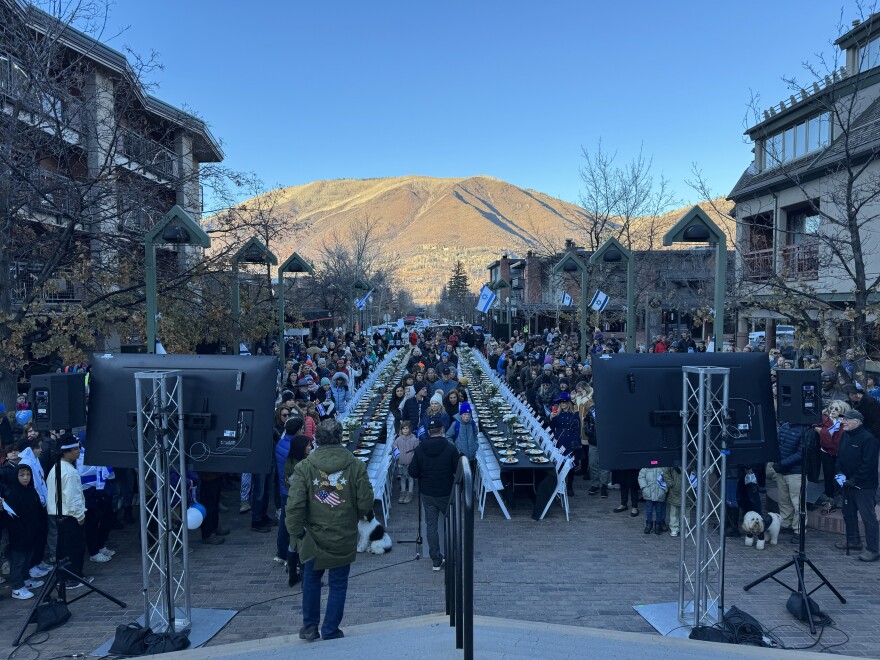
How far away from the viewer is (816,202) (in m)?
18.8

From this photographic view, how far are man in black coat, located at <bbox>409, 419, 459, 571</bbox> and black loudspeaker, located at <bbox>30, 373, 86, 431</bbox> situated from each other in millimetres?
3303

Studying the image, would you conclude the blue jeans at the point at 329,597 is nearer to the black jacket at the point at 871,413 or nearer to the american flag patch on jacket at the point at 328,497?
the american flag patch on jacket at the point at 328,497

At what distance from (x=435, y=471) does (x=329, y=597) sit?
6.95 feet

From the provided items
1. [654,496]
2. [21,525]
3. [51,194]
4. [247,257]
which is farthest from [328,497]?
[51,194]

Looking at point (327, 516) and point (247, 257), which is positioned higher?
point (247, 257)

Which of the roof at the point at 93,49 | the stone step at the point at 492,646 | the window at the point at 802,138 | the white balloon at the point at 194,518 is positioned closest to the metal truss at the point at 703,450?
the stone step at the point at 492,646

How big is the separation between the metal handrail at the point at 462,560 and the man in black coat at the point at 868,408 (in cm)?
651

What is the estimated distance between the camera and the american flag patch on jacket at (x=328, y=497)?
4.82 m

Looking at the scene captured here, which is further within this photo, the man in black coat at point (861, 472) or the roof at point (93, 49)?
the roof at point (93, 49)

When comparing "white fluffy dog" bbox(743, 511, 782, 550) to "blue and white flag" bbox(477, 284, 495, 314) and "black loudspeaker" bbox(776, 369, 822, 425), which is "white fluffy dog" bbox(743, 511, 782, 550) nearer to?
"black loudspeaker" bbox(776, 369, 822, 425)

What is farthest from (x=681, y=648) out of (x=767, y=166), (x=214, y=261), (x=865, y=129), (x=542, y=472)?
(x=767, y=166)

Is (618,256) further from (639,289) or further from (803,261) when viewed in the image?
(639,289)

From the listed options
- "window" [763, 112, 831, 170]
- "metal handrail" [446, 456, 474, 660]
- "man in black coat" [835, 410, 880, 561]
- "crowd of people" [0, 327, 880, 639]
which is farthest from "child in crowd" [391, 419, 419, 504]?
"window" [763, 112, 831, 170]

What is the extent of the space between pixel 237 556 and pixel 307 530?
10.3ft
